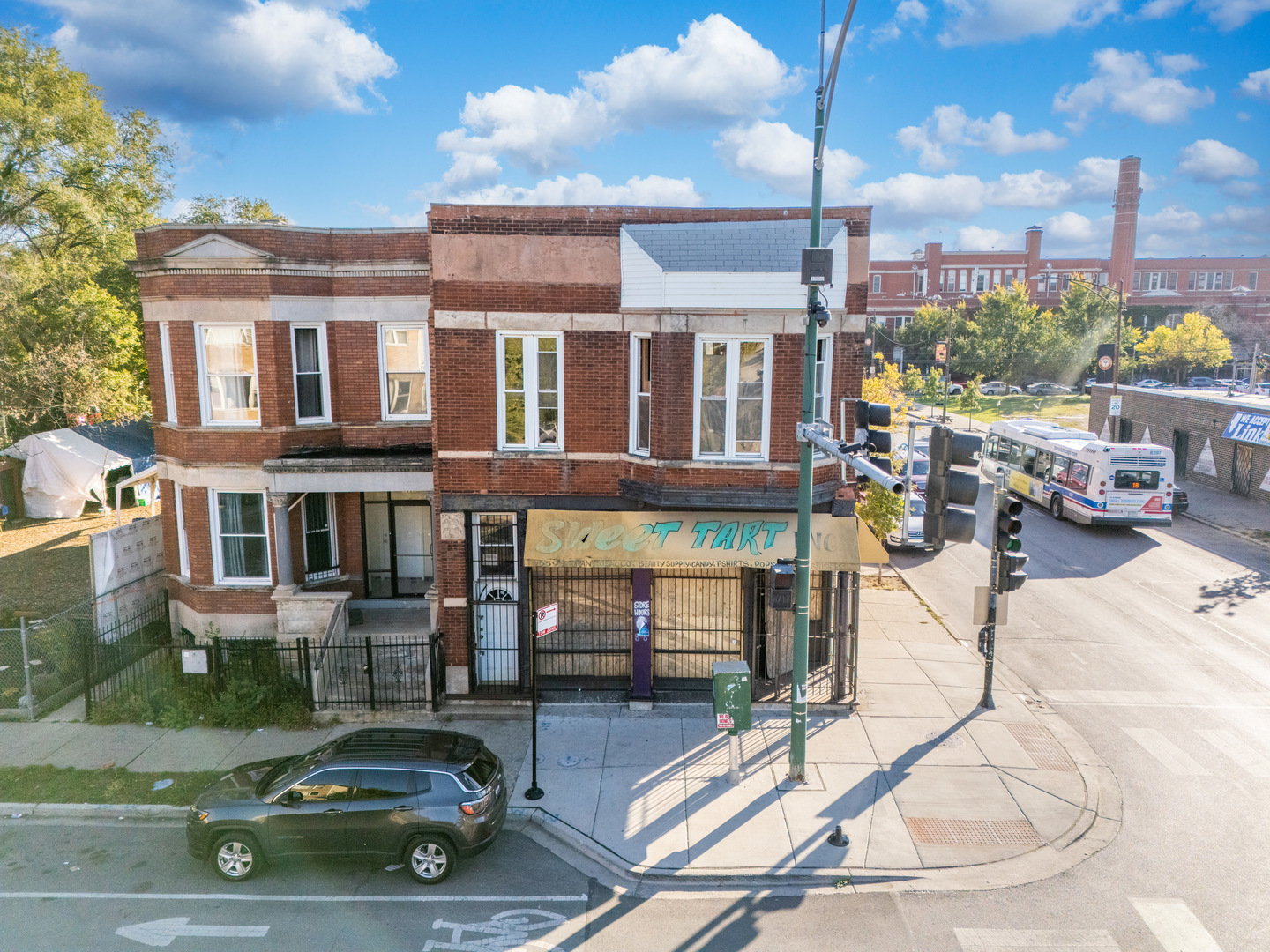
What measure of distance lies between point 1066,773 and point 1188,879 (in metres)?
2.61

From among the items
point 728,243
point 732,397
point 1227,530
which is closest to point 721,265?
point 728,243

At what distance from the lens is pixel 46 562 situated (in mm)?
23922

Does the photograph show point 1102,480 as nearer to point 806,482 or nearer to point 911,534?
point 911,534

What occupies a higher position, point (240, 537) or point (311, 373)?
point (311, 373)

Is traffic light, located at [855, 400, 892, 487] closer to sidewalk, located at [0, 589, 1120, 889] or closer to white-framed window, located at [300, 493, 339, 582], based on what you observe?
sidewalk, located at [0, 589, 1120, 889]

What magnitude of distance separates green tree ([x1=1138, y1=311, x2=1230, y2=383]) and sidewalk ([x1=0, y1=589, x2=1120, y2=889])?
2582 inches

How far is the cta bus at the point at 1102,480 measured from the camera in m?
25.6

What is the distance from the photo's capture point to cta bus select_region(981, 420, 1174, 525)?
25.6 m

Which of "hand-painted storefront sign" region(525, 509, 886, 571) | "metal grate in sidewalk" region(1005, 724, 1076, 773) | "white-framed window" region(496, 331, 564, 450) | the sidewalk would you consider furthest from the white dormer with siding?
"metal grate in sidewalk" region(1005, 724, 1076, 773)

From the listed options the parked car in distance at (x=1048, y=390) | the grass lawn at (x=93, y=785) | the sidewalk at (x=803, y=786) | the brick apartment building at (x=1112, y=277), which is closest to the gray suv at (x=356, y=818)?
the sidewalk at (x=803, y=786)

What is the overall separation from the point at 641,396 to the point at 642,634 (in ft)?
13.9

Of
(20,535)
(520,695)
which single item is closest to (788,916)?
(520,695)

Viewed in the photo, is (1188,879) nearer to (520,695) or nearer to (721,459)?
(721,459)

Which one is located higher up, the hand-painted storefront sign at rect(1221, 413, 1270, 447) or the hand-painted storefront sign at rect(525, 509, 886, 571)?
the hand-painted storefront sign at rect(1221, 413, 1270, 447)
